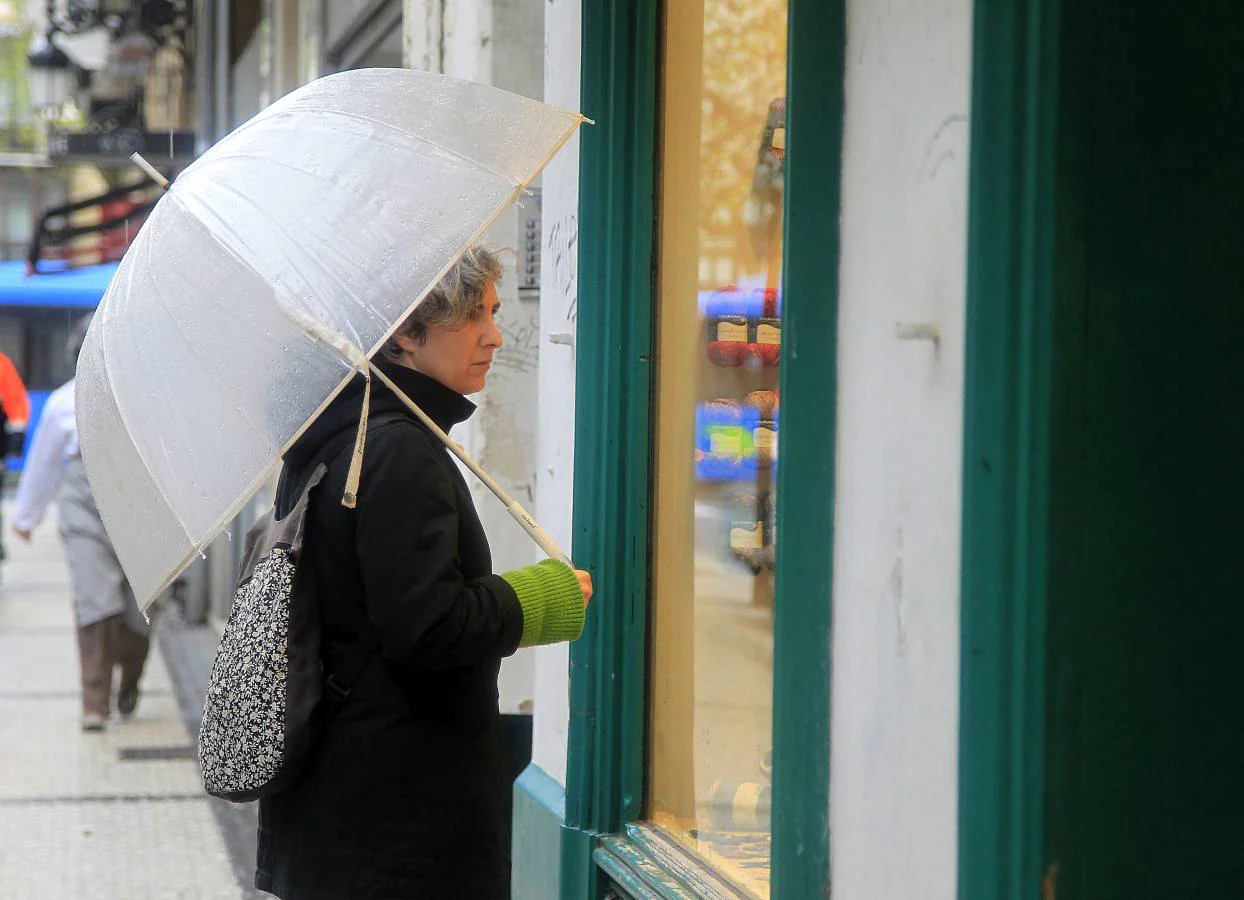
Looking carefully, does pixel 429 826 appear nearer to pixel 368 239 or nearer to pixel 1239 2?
pixel 368 239

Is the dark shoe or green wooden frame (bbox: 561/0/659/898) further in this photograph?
the dark shoe

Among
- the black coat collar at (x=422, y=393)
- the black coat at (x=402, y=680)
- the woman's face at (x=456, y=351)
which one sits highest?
the woman's face at (x=456, y=351)

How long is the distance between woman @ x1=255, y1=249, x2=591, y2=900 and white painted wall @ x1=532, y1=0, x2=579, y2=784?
1.30m

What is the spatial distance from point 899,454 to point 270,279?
102cm

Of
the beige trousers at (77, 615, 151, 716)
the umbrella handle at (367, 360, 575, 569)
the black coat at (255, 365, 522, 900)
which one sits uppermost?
the umbrella handle at (367, 360, 575, 569)

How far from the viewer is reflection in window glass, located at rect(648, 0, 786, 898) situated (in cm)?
360

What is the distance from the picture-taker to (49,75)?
49.9 feet

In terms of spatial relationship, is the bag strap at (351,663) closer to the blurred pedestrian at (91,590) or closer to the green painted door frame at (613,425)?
the green painted door frame at (613,425)

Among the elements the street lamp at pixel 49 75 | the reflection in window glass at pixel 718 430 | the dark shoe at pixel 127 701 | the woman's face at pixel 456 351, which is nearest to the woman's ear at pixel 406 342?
the woman's face at pixel 456 351

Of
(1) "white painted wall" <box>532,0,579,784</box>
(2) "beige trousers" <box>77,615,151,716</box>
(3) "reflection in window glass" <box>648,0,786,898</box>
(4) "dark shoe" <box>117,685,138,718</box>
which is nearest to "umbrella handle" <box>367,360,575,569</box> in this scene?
(3) "reflection in window glass" <box>648,0,786,898</box>

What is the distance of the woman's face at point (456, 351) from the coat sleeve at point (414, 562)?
17cm

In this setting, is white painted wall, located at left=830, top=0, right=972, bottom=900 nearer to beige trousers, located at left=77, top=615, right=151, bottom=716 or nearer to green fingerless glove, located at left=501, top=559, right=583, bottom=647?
green fingerless glove, located at left=501, top=559, right=583, bottom=647

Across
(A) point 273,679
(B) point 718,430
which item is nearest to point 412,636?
(A) point 273,679

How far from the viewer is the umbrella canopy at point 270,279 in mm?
2654
